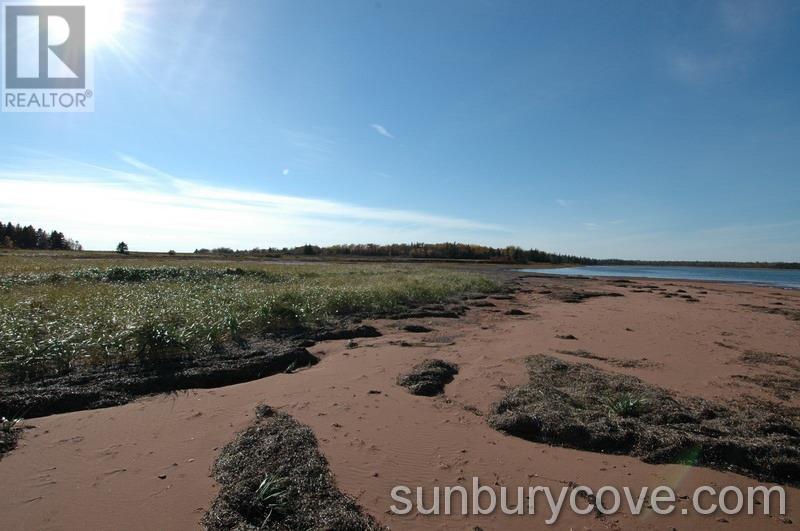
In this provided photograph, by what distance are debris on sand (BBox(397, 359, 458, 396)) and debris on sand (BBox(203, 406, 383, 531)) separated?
88.7 inches

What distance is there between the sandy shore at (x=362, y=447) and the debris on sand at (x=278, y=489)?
0.59 feet

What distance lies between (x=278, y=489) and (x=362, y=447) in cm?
119

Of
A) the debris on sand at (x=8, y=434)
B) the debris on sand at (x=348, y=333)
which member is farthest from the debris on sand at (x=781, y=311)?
the debris on sand at (x=8, y=434)

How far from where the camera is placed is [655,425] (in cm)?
477

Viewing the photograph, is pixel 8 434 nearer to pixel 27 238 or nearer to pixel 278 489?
pixel 278 489

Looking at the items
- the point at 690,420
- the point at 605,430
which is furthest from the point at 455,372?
the point at 690,420

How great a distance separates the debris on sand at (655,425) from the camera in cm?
400

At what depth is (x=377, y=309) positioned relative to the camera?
13922 millimetres

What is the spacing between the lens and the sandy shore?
3238 mm

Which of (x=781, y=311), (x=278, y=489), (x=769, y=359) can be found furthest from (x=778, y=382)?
(x=781, y=311)

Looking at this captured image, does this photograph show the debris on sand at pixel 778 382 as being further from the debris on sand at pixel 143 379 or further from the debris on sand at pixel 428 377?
the debris on sand at pixel 143 379

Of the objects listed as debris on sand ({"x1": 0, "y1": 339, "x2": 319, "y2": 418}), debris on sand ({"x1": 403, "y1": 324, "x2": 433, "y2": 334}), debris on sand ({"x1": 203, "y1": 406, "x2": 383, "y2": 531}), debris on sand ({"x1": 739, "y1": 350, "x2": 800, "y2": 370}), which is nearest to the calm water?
debris on sand ({"x1": 739, "y1": 350, "x2": 800, "y2": 370})

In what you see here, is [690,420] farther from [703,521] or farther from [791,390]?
[791,390]

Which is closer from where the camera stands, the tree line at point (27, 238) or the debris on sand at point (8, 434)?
the debris on sand at point (8, 434)
